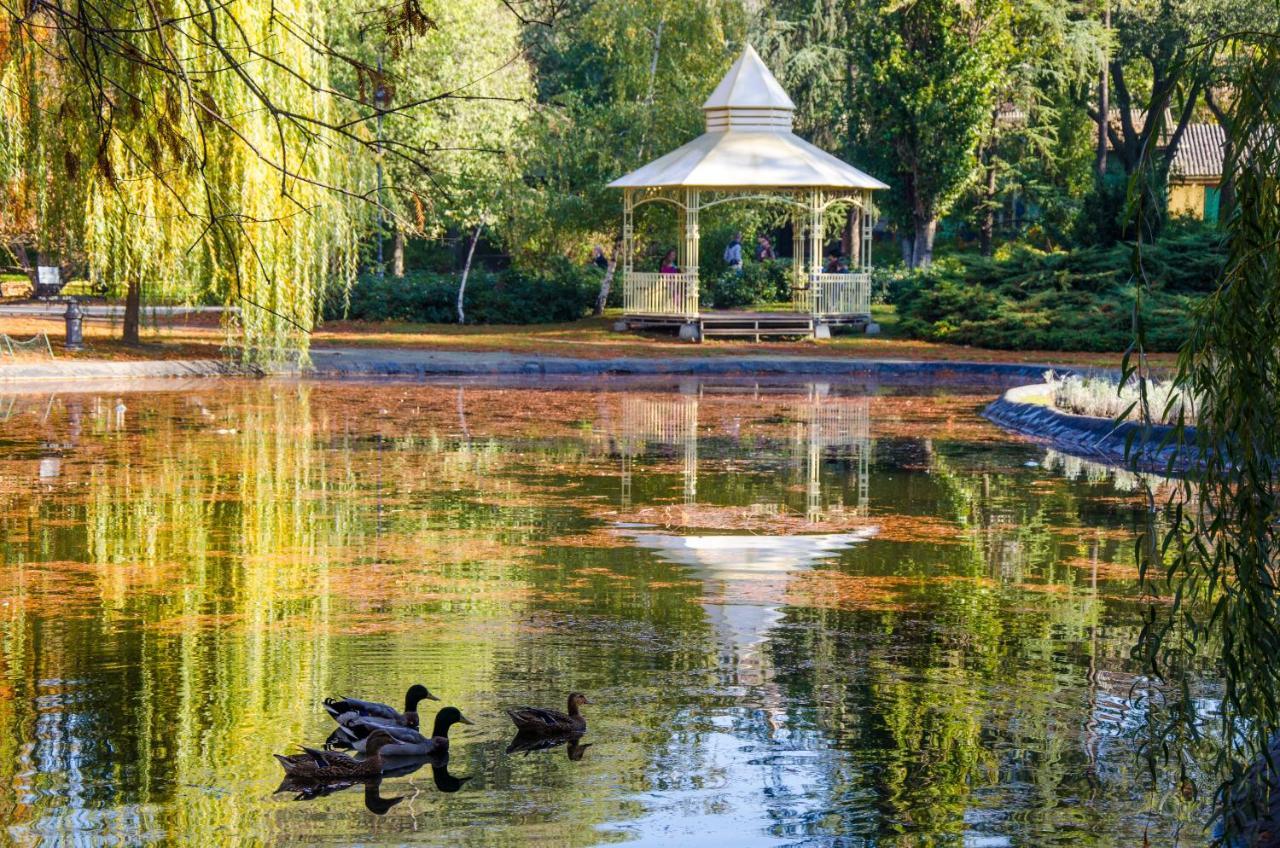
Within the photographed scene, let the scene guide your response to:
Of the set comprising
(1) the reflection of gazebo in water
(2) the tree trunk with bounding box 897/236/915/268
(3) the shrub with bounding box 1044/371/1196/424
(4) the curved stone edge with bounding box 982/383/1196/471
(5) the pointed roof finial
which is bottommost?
(1) the reflection of gazebo in water

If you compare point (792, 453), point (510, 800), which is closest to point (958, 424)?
point (792, 453)

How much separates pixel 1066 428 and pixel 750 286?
24613 mm

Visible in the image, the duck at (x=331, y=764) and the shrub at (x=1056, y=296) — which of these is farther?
the shrub at (x=1056, y=296)

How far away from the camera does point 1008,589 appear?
13180mm

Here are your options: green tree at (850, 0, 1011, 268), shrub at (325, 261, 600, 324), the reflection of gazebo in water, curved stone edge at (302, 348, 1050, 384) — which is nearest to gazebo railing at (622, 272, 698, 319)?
shrub at (325, 261, 600, 324)

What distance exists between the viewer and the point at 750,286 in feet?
157

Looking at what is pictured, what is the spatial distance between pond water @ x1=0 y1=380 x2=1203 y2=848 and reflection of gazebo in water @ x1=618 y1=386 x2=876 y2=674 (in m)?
0.07

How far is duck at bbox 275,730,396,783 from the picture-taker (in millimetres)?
8203

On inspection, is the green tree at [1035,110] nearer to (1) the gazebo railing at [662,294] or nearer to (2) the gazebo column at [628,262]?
(2) the gazebo column at [628,262]

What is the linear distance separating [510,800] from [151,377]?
78.8ft

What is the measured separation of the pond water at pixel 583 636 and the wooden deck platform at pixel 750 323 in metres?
18.9

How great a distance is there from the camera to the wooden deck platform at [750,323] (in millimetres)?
41125

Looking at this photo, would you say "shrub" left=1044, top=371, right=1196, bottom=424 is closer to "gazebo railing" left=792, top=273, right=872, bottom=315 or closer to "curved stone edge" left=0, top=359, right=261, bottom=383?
"curved stone edge" left=0, top=359, right=261, bottom=383

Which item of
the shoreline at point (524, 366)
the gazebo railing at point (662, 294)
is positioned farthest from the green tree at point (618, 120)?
the shoreline at point (524, 366)
